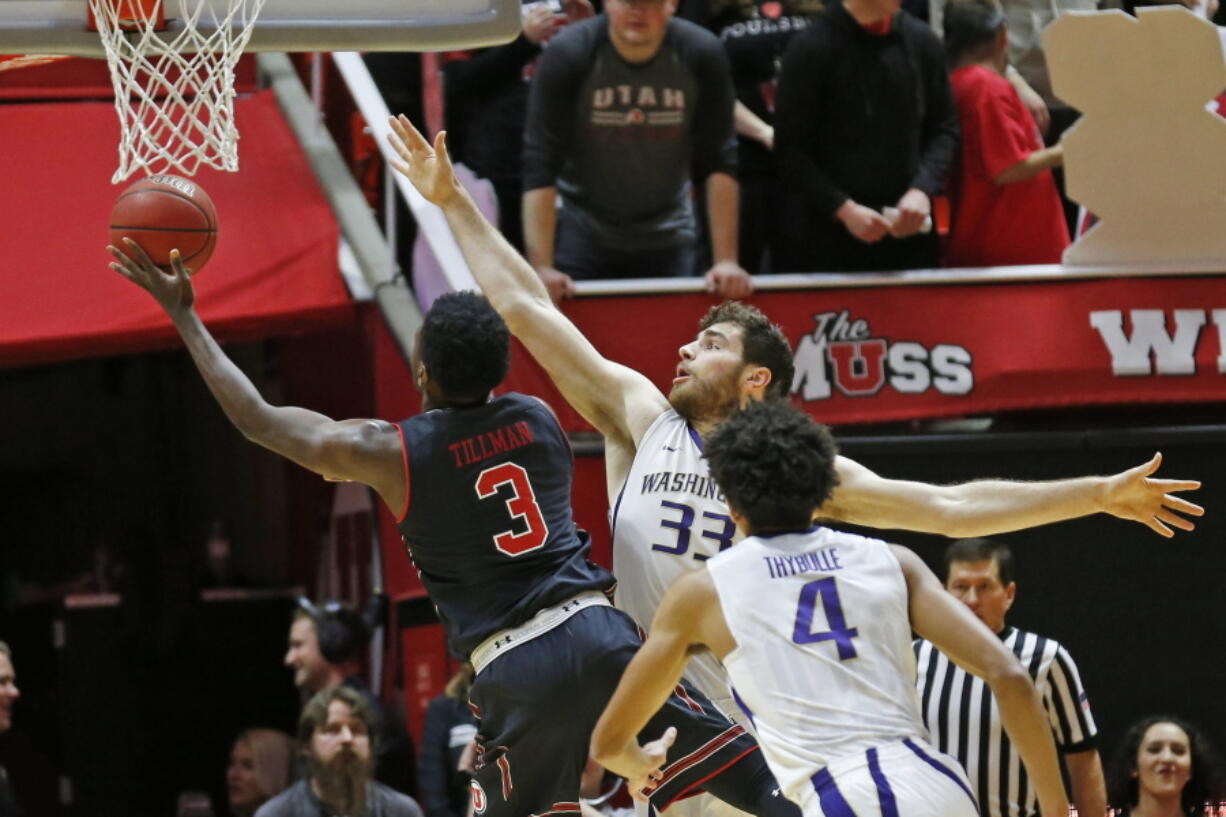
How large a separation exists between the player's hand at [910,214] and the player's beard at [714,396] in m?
2.62

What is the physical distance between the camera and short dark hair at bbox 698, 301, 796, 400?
5734mm

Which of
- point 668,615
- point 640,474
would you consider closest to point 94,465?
point 640,474

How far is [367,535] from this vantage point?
1021 centimetres

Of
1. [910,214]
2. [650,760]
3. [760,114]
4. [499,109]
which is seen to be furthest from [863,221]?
[650,760]

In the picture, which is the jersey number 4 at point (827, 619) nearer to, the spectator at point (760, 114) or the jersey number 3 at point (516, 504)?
the jersey number 3 at point (516, 504)

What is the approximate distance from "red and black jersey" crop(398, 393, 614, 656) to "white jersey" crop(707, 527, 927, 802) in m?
1.12

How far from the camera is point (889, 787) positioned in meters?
4.26

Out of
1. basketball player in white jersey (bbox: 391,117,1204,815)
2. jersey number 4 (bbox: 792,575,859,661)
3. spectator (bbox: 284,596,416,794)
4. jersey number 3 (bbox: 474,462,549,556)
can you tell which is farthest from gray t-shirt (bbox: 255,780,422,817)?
jersey number 4 (bbox: 792,575,859,661)

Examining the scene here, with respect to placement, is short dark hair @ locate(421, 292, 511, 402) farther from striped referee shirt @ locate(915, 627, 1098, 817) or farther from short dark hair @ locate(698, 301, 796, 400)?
striped referee shirt @ locate(915, 627, 1098, 817)

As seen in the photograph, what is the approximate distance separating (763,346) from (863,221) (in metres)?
2.52

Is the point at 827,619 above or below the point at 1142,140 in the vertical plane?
below

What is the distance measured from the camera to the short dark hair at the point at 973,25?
8.86m

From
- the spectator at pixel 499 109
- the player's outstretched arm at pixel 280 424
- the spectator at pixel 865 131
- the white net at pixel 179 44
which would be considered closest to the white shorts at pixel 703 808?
the player's outstretched arm at pixel 280 424

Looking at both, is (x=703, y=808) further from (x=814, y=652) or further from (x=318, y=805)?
(x=318, y=805)
